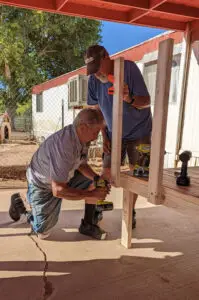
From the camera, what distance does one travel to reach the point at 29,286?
161 centimetres

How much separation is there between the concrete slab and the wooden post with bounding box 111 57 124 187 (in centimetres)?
44

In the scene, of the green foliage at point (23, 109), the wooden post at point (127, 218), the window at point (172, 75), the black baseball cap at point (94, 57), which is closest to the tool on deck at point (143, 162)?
the wooden post at point (127, 218)

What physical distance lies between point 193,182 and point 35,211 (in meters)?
1.30

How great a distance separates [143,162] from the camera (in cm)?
162

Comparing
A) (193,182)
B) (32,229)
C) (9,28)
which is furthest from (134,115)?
(9,28)

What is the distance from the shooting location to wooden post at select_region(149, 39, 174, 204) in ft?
3.77

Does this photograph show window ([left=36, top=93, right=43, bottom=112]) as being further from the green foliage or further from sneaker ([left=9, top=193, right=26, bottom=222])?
sneaker ([left=9, top=193, right=26, bottom=222])

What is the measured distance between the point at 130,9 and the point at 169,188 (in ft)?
8.69

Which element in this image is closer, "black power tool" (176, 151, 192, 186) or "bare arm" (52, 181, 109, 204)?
"black power tool" (176, 151, 192, 186)

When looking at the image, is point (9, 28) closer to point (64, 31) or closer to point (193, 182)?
point (64, 31)

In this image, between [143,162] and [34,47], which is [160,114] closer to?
[143,162]

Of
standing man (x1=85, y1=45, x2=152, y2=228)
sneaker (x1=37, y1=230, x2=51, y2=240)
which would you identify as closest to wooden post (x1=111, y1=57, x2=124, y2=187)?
standing man (x1=85, y1=45, x2=152, y2=228)

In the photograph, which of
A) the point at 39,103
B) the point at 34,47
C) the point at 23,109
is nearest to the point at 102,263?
the point at 39,103

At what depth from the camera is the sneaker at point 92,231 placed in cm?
225
